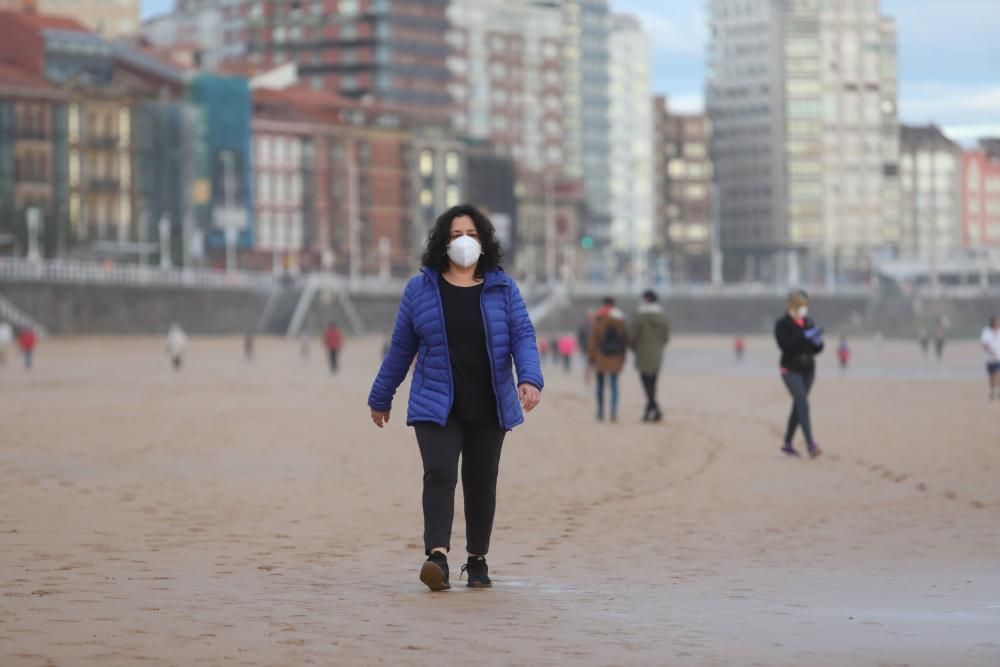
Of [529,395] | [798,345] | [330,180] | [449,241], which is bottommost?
[798,345]

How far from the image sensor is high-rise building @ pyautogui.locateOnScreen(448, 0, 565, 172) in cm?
19225

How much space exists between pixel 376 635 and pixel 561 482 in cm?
1044

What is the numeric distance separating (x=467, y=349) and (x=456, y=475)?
1.96 feet

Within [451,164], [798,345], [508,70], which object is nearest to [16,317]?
[798,345]

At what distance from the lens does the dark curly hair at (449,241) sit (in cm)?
1088

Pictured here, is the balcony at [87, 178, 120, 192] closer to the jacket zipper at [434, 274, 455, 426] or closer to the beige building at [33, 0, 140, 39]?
the beige building at [33, 0, 140, 39]

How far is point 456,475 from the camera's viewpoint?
36.2ft

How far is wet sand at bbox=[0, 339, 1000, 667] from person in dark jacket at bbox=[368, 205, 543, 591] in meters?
0.61

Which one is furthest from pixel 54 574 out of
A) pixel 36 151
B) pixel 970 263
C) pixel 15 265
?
pixel 970 263

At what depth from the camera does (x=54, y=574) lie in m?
11.4

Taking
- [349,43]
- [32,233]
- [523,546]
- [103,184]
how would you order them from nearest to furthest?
[523,546] < [32,233] < [103,184] < [349,43]

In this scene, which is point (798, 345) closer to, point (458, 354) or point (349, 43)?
point (458, 354)

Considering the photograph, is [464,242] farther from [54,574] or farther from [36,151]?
[36,151]

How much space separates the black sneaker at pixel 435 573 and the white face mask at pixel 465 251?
1.31m
